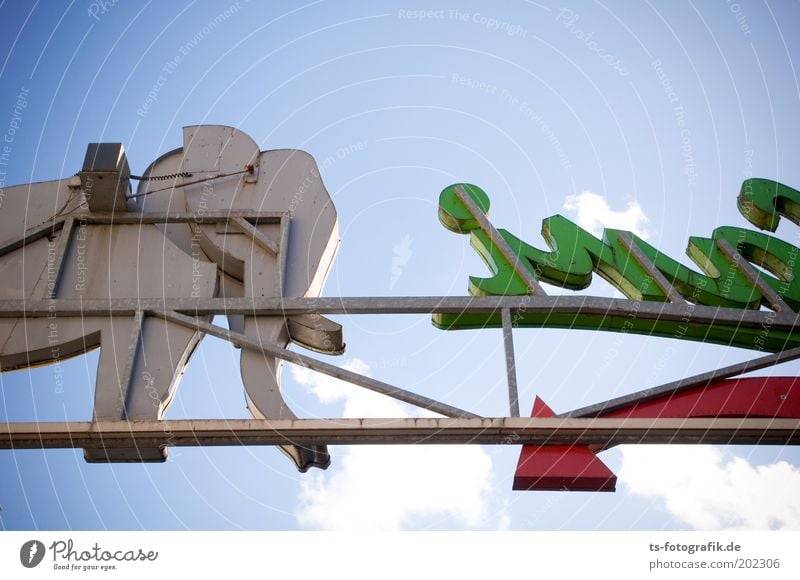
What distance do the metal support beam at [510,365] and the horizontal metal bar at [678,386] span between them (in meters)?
0.46

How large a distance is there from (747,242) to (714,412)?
11.4ft

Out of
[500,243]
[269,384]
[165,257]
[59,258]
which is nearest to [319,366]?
[269,384]

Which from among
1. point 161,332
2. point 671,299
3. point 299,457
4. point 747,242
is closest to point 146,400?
point 161,332

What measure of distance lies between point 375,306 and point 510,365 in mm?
1717

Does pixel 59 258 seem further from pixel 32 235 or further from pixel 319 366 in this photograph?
pixel 319 366

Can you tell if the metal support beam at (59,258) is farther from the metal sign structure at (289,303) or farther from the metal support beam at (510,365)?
the metal support beam at (510,365)

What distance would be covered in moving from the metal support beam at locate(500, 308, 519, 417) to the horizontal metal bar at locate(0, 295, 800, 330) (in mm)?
253

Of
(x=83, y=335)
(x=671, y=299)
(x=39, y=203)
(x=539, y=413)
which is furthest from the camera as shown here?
(x=39, y=203)

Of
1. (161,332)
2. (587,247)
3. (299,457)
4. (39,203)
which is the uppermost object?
(39,203)

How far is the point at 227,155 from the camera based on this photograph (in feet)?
45.8

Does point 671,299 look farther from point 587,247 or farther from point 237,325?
point 237,325

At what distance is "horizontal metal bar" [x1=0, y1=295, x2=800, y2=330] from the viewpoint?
38.9 feet

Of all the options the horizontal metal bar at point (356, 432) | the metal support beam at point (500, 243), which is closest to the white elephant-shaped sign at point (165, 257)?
the horizontal metal bar at point (356, 432)

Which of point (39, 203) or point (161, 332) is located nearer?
point (161, 332)
